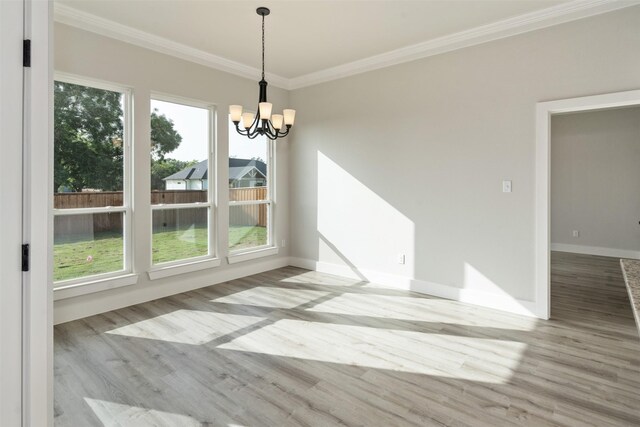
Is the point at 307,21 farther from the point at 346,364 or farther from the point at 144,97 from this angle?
the point at 346,364

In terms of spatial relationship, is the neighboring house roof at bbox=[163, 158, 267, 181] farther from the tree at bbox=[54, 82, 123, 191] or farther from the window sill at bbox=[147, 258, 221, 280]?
the window sill at bbox=[147, 258, 221, 280]

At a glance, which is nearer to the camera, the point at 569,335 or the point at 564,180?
the point at 569,335

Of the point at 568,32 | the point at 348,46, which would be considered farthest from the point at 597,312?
the point at 348,46

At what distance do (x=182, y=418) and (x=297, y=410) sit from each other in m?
0.68

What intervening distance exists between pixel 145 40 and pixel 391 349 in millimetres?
4092

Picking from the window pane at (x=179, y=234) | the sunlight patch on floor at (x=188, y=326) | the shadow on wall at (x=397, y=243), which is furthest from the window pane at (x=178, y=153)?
the shadow on wall at (x=397, y=243)

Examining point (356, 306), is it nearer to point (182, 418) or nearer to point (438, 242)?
point (438, 242)

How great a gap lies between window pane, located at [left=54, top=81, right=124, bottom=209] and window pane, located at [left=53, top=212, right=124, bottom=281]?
0.16 m

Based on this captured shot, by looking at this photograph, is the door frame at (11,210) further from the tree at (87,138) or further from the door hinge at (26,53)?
the tree at (87,138)

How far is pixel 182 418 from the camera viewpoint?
212 centimetres

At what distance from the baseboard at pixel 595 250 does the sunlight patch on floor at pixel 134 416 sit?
303 inches

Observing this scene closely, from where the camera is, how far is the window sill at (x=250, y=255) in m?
5.12

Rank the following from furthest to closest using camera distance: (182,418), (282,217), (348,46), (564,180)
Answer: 1. (564,180)
2. (282,217)
3. (348,46)
4. (182,418)

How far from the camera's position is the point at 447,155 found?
14.0 ft
